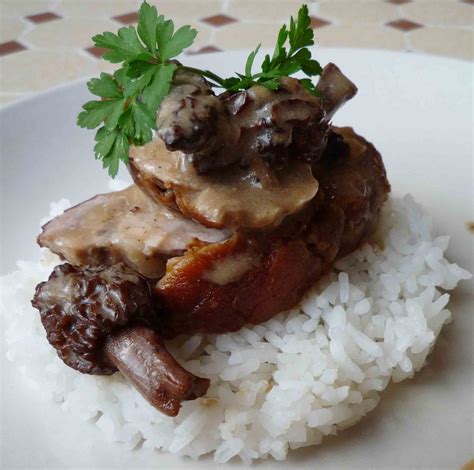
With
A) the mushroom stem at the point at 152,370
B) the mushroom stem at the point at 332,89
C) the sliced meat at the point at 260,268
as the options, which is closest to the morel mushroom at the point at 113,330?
the mushroom stem at the point at 152,370

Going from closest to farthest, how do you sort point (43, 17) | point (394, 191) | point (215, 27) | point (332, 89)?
point (332, 89) < point (394, 191) < point (215, 27) < point (43, 17)

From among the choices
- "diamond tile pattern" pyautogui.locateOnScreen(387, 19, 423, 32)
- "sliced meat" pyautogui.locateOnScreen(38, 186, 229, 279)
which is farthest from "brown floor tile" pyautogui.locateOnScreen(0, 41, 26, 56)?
"sliced meat" pyautogui.locateOnScreen(38, 186, 229, 279)

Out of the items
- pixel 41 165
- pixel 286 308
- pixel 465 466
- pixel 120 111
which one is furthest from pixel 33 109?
pixel 465 466

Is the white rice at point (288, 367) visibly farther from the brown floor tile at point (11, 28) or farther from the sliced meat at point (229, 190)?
the brown floor tile at point (11, 28)

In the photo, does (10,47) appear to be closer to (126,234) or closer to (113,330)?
(126,234)

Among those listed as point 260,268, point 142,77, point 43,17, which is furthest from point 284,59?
point 43,17

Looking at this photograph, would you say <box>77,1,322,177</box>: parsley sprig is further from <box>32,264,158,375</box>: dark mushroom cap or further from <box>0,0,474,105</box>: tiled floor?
<box>0,0,474,105</box>: tiled floor

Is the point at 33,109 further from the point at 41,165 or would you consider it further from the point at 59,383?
the point at 59,383
